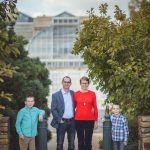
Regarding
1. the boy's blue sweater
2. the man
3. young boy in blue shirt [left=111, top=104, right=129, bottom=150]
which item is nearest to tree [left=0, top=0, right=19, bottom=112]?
the boy's blue sweater

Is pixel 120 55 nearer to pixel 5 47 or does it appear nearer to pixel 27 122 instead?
pixel 27 122

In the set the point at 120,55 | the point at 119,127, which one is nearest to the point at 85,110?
the point at 119,127

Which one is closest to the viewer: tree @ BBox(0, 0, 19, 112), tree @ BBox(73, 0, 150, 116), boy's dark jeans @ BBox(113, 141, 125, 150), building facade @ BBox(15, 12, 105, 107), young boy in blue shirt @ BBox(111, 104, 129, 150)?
tree @ BBox(0, 0, 19, 112)

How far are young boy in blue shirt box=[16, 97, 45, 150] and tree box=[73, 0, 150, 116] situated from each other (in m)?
2.38

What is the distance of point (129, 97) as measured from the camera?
11.4 meters

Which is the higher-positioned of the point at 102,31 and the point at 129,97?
the point at 102,31

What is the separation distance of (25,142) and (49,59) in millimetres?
43376

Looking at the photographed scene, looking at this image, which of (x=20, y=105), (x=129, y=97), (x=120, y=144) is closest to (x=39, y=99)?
(x=20, y=105)

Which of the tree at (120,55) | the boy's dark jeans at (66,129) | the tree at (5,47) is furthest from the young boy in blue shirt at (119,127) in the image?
the tree at (5,47)

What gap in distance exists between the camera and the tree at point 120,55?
11141 mm

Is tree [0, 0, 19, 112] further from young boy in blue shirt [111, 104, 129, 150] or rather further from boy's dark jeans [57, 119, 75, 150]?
young boy in blue shirt [111, 104, 129, 150]

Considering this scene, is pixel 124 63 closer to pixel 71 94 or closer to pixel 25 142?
pixel 71 94

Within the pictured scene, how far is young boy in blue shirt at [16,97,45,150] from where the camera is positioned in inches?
379

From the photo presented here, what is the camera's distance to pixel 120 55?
39.0 feet
